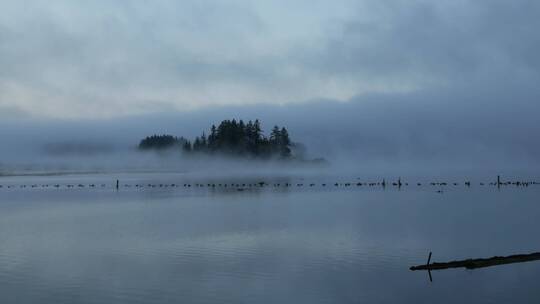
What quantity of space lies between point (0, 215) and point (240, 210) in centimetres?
2136

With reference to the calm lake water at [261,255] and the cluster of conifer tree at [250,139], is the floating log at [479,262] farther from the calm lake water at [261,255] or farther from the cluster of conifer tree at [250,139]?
the cluster of conifer tree at [250,139]

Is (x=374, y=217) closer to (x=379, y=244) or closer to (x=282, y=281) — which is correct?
(x=379, y=244)

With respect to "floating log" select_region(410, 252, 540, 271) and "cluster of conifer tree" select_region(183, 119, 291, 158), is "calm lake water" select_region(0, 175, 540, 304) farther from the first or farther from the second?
"cluster of conifer tree" select_region(183, 119, 291, 158)

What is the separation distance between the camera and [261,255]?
94.5 ft

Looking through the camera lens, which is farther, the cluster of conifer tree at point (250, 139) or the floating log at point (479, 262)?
the cluster of conifer tree at point (250, 139)

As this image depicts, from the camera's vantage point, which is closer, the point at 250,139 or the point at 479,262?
the point at 479,262

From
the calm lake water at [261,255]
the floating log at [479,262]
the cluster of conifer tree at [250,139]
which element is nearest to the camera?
the calm lake water at [261,255]

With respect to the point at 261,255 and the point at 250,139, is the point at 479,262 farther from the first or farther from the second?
the point at 250,139

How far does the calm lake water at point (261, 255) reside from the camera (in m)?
21.4

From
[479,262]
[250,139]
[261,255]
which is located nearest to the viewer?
[479,262]

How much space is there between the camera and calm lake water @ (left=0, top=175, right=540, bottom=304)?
21.4 meters

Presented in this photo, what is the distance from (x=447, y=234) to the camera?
36.7m

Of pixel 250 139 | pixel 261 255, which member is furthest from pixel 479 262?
pixel 250 139

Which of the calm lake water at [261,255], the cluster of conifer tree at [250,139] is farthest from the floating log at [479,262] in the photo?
the cluster of conifer tree at [250,139]
